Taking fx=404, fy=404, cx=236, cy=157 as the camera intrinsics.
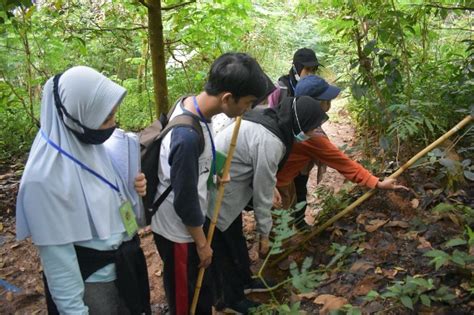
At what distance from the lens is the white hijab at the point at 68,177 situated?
1.64 m

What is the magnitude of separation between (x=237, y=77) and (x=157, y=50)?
2197mm

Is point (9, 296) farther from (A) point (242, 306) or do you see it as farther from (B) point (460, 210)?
(B) point (460, 210)

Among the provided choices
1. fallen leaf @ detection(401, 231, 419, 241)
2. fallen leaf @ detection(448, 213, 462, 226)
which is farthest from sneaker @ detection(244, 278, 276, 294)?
fallen leaf @ detection(448, 213, 462, 226)

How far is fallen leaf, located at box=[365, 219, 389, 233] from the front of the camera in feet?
10.6

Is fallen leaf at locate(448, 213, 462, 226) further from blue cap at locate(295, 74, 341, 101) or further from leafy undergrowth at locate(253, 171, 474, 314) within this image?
blue cap at locate(295, 74, 341, 101)

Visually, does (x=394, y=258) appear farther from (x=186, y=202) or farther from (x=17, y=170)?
(x=17, y=170)

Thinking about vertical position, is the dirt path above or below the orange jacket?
below

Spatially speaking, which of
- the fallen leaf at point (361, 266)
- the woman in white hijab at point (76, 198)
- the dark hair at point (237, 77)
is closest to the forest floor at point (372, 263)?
the fallen leaf at point (361, 266)

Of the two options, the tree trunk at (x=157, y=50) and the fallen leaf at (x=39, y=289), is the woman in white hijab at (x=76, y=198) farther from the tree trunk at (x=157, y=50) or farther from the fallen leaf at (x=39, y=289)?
the tree trunk at (x=157, y=50)

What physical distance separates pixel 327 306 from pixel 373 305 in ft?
0.97

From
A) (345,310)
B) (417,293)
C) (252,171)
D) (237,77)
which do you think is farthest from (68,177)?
(417,293)

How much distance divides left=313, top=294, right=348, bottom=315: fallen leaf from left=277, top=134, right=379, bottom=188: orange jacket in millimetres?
932

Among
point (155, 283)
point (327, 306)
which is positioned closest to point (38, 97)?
point (155, 283)

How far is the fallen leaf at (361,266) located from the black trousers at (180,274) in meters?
1.05
